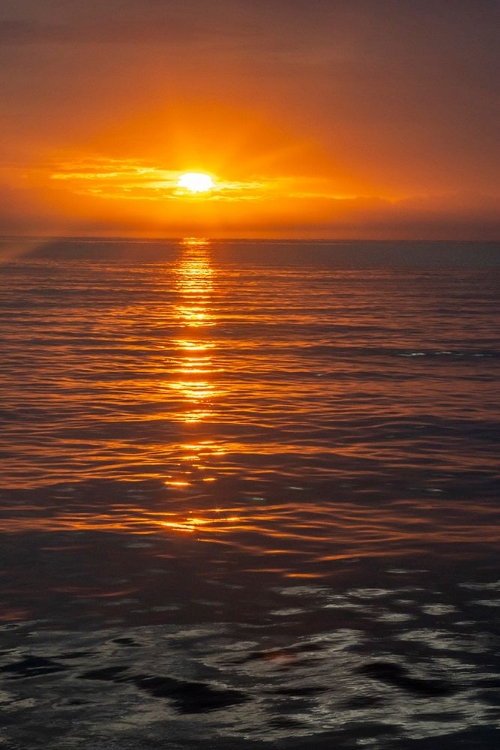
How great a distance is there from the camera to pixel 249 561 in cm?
1080

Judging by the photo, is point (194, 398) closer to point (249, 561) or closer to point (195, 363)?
point (195, 363)

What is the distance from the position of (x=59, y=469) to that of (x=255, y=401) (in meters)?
8.08

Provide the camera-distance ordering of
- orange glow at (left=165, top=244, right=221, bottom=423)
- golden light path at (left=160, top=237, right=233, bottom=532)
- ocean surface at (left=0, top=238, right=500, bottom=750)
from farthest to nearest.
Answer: orange glow at (left=165, top=244, right=221, bottom=423) < golden light path at (left=160, top=237, right=233, bottom=532) < ocean surface at (left=0, top=238, right=500, bottom=750)

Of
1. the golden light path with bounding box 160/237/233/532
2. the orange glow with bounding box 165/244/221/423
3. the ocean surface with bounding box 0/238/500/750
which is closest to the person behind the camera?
the ocean surface with bounding box 0/238/500/750

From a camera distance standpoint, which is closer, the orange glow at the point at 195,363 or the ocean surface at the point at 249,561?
the ocean surface at the point at 249,561

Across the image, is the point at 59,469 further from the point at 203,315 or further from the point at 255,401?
the point at 203,315

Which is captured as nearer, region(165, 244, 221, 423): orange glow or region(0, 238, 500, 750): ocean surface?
region(0, 238, 500, 750): ocean surface

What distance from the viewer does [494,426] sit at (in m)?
19.4

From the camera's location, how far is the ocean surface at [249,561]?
7309 mm

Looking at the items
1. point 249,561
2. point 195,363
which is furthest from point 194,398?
point 249,561

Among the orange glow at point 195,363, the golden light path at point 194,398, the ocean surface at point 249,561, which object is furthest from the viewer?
the orange glow at point 195,363

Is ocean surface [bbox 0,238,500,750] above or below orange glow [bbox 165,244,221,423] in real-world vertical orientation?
below

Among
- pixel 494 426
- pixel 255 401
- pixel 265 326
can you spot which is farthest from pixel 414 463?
pixel 265 326

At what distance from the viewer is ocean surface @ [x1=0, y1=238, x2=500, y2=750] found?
7309 millimetres
